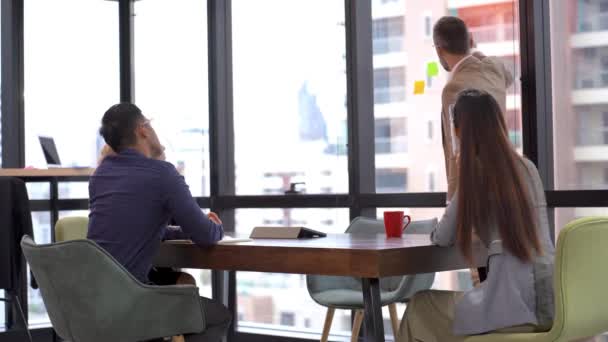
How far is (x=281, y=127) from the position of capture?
5.52 metres

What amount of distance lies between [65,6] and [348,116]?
2356mm

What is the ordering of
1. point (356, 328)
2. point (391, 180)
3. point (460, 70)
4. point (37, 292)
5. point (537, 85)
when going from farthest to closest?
point (37, 292), point (391, 180), point (537, 85), point (356, 328), point (460, 70)

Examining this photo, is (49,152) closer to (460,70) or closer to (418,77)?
(418,77)

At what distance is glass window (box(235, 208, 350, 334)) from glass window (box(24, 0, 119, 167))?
4.51ft

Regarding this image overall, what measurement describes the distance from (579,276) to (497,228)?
0.27 meters

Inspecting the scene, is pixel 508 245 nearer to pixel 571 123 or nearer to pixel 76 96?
pixel 571 123

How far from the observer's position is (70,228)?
3969 millimetres

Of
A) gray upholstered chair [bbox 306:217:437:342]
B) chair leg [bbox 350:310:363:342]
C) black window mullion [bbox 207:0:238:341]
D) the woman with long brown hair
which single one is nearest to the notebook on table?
the woman with long brown hair

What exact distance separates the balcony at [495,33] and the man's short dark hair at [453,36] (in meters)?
0.62

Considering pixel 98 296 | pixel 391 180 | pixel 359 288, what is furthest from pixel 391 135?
pixel 98 296

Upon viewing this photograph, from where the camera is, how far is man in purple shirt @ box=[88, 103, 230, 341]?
9.22 feet

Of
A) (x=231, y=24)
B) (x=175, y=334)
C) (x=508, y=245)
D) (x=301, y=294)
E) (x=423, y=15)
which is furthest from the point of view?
(x=231, y=24)

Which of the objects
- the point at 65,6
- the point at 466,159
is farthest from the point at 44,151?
the point at 466,159

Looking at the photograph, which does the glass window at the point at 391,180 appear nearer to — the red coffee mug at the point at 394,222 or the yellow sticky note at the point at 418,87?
the yellow sticky note at the point at 418,87
